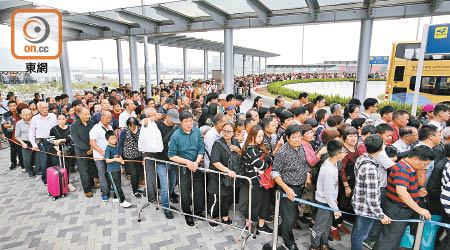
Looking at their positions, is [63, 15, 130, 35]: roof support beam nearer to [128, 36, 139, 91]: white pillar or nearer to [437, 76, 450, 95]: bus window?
[128, 36, 139, 91]: white pillar

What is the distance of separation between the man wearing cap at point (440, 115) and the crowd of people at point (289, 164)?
2 cm

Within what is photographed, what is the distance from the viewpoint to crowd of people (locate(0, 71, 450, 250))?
9.95 ft

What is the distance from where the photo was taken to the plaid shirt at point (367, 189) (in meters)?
2.91

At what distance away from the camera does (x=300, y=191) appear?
361cm

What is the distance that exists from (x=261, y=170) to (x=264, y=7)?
6944 mm

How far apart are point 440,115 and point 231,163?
429cm

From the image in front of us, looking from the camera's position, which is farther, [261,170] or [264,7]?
[264,7]

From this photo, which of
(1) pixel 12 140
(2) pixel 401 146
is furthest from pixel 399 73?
(1) pixel 12 140

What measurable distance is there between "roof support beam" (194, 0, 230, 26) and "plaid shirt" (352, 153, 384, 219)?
7.43 m

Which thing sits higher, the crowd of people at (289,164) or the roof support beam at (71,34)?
the roof support beam at (71,34)

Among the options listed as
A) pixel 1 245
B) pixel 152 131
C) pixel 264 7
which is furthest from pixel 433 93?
pixel 1 245

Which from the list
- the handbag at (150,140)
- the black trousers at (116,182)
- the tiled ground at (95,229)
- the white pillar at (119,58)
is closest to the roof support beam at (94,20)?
the white pillar at (119,58)

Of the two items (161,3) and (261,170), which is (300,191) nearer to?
(261,170)

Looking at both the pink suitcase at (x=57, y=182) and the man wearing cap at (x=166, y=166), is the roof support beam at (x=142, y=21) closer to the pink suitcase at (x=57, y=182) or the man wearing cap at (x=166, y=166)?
the pink suitcase at (x=57, y=182)
